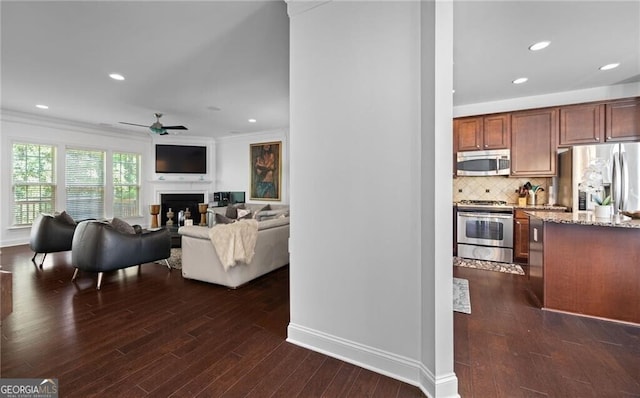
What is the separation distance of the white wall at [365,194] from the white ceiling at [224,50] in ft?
2.90

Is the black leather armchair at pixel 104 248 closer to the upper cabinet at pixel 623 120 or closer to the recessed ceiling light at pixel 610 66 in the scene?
the recessed ceiling light at pixel 610 66

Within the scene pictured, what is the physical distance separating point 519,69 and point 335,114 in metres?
3.04

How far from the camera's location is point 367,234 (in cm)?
191

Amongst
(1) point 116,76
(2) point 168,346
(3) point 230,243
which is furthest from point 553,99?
(1) point 116,76

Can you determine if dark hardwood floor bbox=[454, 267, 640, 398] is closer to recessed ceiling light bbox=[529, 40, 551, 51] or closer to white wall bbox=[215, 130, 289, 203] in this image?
recessed ceiling light bbox=[529, 40, 551, 51]

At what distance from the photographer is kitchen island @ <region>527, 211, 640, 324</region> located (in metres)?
2.50

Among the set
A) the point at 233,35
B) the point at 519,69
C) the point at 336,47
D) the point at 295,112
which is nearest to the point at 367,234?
the point at 295,112

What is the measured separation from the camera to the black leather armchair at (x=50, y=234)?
432 centimetres

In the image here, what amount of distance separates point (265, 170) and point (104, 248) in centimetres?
446

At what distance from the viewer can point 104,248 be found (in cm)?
339

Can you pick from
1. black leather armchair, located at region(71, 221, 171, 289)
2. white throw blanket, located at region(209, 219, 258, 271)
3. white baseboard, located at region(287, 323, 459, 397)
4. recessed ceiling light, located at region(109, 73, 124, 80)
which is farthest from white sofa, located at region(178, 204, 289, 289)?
recessed ceiling light, located at region(109, 73, 124, 80)

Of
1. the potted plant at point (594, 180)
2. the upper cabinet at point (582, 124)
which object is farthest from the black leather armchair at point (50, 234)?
the upper cabinet at point (582, 124)

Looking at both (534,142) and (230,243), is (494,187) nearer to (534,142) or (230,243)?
(534,142)

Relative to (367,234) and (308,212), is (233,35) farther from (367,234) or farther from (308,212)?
(367,234)
